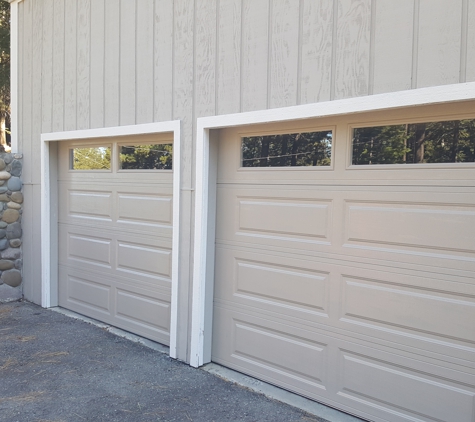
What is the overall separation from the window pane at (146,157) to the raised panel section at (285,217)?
106cm

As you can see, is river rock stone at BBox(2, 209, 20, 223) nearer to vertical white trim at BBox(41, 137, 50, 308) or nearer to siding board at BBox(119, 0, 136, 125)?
vertical white trim at BBox(41, 137, 50, 308)

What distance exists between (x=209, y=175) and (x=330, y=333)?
1.61m

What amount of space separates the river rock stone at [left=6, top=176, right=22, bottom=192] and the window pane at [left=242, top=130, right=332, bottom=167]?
3.58 m

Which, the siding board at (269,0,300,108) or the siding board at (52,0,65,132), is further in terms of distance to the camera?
the siding board at (52,0,65,132)

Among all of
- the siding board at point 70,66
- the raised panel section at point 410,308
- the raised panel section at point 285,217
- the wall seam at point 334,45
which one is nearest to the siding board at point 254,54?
the wall seam at point 334,45

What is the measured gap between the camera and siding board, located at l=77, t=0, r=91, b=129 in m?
4.68

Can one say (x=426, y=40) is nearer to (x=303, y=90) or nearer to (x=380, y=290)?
(x=303, y=90)

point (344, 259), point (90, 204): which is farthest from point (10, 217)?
point (344, 259)

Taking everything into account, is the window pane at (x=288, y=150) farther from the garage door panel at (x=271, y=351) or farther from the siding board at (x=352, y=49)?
the garage door panel at (x=271, y=351)

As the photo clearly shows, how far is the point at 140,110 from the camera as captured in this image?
4148 mm

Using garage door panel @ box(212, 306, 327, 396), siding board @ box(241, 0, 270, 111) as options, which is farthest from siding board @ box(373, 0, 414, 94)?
garage door panel @ box(212, 306, 327, 396)

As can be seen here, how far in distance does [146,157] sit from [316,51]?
219 cm

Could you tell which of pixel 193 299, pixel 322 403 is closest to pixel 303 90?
pixel 193 299

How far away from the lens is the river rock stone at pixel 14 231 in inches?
219
